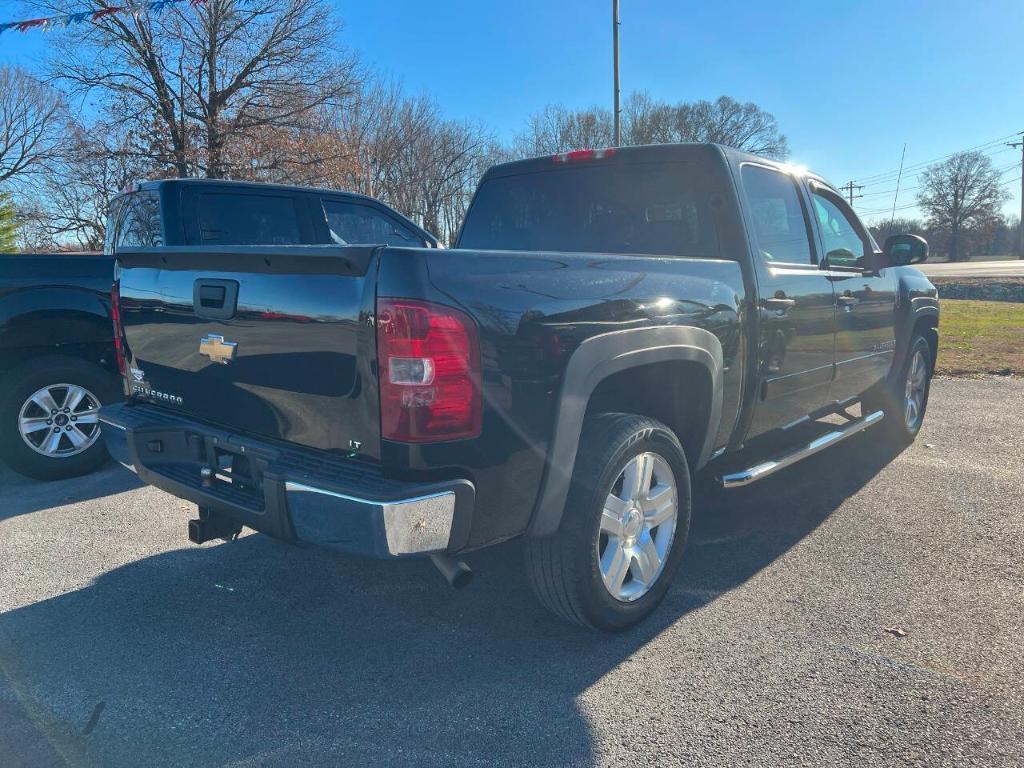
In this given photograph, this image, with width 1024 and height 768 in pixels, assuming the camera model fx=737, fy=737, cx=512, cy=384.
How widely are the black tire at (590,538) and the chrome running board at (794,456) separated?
2.33 feet

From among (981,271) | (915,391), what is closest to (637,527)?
(915,391)

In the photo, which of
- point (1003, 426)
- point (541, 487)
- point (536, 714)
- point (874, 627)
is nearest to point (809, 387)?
point (874, 627)

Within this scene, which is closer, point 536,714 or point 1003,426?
point 536,714

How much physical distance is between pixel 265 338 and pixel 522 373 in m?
0.92

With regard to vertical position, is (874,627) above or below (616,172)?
below

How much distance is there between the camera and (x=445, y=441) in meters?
2.22

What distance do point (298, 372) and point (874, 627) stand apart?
96.8 inches

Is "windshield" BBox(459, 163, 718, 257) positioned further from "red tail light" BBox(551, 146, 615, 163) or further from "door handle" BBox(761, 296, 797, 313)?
"door handle" BBox(761, 296, 797, 313)

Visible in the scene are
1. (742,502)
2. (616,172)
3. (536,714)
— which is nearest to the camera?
(536,714)

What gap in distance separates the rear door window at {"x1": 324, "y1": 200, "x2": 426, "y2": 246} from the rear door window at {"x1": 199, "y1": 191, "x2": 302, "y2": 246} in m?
0.34

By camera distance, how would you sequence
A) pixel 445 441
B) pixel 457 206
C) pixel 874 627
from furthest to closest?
pixel 457 206 < pixel 874 627 < pixel 445 441

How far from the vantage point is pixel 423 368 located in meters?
2.18

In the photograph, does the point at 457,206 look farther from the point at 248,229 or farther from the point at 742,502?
the point at 742,502

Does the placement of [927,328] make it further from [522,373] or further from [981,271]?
[981,271]
